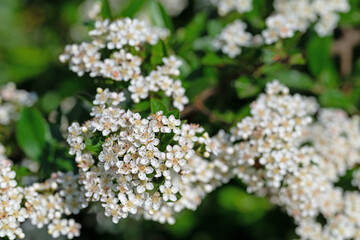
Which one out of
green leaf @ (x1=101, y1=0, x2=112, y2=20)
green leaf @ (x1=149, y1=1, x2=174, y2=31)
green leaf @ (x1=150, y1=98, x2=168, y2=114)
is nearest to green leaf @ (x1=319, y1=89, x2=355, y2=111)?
green leaf @ (x1=149, y1=1, x2=174, y2=31)

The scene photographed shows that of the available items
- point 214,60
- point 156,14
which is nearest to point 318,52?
point 214,60

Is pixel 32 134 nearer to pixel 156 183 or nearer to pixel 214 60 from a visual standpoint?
pixel 156 183

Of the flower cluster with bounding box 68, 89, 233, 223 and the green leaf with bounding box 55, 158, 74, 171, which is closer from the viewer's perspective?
the flower cluster with bounding box 68, 89, 233, 223

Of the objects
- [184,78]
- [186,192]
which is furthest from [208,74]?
[186,192]

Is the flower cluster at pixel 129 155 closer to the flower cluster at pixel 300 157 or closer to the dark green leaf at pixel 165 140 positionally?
the dark green leaf at pixel 165 140

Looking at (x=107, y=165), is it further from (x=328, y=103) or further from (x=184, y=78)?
(x=328, y=103)

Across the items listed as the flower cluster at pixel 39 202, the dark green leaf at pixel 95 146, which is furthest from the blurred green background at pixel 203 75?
the dark green leaf at pixel 95 146

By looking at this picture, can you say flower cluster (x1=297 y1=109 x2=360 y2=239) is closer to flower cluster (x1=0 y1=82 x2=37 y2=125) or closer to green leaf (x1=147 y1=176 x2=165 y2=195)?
green leaf (x1=147 y1=176 x2=165 y2=195)
